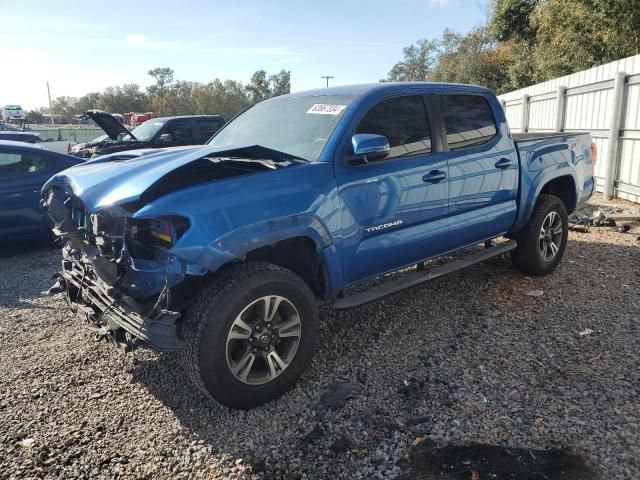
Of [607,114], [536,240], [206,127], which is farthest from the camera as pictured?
[206,127]

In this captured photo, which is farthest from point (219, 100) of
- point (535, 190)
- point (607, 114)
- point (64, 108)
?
point (535, 190)

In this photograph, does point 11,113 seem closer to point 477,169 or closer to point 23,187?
point 23,187

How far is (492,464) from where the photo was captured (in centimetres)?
259

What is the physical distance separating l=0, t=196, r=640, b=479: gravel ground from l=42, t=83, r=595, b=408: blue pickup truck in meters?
0.38

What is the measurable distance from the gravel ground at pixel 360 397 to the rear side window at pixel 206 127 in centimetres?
830

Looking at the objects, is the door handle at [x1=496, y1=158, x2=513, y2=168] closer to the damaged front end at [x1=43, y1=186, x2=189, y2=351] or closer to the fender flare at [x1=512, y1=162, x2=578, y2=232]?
the fender flare at [x1=512, y1=162, x2=578, y2=232]

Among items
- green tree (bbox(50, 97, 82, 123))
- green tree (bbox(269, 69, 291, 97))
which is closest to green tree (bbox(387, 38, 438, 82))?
green tree (bbox(269, 69, 291, 97))

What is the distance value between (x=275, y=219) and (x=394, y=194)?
→ 3.57ft

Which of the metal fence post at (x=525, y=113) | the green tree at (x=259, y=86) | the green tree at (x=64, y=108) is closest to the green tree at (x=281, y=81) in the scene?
the green tree at (x=259, y=86)

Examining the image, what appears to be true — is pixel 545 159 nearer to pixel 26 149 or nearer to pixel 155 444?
pixel 155 444

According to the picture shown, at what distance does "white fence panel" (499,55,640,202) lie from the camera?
872cm

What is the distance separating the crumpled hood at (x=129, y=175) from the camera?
115 inches

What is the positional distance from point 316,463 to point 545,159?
3.99 m

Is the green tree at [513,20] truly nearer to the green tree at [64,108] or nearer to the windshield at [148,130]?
the windshield at [148,130]
